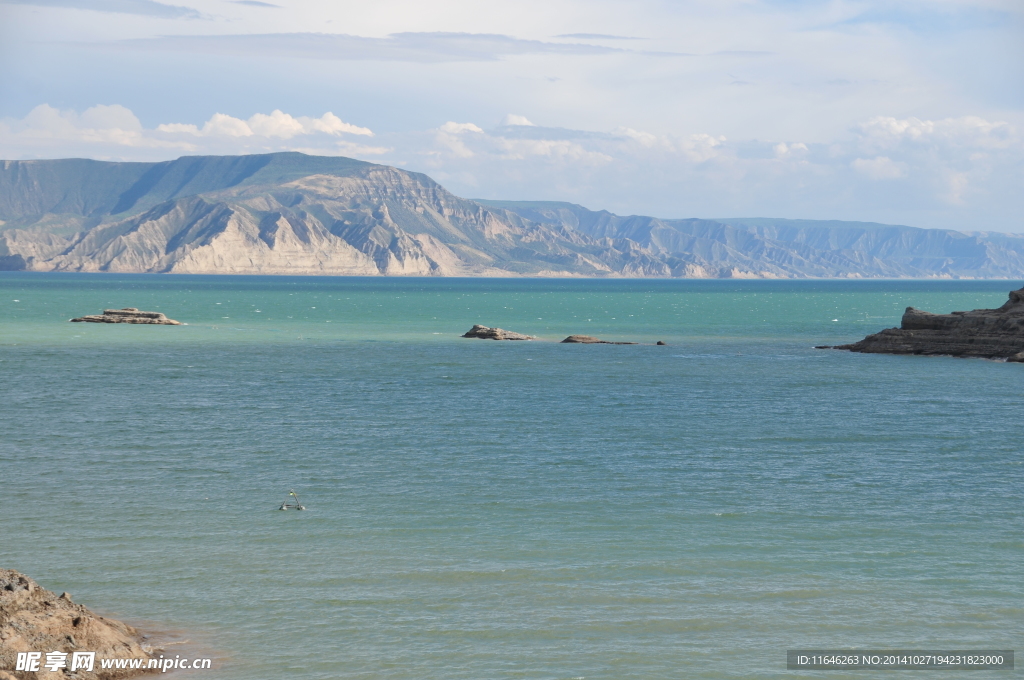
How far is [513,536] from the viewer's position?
20.1 meters

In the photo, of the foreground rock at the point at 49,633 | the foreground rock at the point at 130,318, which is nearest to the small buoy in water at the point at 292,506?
the foreground rock at the point at 49,633

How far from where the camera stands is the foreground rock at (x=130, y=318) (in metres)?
96.8

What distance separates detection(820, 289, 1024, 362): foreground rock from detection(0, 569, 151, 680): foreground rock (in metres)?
59.6

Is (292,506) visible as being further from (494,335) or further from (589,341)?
(494,335)

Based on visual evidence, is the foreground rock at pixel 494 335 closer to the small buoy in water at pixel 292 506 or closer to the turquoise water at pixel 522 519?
the turquoise water at pixel 522 519

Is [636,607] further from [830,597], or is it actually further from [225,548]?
[225,548]

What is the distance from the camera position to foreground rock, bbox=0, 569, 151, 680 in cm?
1223

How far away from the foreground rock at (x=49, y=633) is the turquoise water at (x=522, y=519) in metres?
1.45

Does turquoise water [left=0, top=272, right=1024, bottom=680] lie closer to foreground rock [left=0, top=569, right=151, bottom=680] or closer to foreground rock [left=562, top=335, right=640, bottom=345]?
foreground rock [left=0, top=569, right=151, bottom=680]

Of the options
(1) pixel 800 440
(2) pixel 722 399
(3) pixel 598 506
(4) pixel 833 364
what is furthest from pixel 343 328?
(3) pixel 598 506

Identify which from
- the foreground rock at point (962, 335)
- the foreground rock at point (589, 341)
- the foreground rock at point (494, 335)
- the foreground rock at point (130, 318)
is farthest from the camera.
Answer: the foreground rock at point (130, 318)

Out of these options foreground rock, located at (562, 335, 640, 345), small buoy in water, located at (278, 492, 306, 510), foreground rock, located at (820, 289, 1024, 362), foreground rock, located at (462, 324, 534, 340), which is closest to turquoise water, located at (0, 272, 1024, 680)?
small buoy in water, located at (278, 492, 306, 510)

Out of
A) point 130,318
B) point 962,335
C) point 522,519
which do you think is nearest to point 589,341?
point 962,335

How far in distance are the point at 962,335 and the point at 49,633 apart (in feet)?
211
